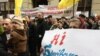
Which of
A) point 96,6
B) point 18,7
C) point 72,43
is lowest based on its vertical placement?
point 96,6

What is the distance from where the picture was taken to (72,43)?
606 cm

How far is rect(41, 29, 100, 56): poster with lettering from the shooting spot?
19.2ft

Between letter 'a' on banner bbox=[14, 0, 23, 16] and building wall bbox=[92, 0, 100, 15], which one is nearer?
letter 'a' on banner bbox=[14, 0, 23, 16]

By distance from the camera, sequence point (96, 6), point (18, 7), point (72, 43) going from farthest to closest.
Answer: point (96, 6)
point (18, 7)
point (72, 43)

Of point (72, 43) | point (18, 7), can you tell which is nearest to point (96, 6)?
point (18, 7)

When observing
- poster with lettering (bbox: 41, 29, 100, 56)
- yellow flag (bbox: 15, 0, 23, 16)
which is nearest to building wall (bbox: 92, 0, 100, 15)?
yellow flag (bbox: 15, 0, 23, 16)

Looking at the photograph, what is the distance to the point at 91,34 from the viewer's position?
592cm

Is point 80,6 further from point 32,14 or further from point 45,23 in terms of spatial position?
point 45,23

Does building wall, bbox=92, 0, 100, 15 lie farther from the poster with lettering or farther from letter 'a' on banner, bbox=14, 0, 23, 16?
the poster with lettering

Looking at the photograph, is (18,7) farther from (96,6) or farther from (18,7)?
(96,6)

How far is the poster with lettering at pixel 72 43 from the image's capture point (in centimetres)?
586

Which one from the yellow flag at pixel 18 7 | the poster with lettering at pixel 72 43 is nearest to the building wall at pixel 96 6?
the yellow flag at pixel 18 7

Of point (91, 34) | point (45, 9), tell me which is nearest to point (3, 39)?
point (91, 34)

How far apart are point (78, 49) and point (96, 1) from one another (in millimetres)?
21908
